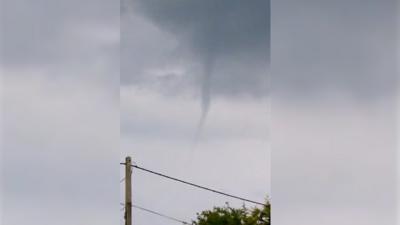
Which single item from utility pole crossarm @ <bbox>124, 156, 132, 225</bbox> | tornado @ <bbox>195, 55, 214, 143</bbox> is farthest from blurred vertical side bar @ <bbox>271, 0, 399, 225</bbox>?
utility pole crossarm @ <bbox>124, 156, 132, 225</bbox>

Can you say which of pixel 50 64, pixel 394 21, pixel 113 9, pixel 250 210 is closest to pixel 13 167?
pixel 50 64

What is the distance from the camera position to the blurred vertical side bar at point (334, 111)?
8.68ft

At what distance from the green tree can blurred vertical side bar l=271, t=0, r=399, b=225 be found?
390 mm

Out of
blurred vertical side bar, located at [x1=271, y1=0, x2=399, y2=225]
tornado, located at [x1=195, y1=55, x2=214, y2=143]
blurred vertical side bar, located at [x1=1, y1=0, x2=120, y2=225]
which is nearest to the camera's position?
blurred vertical side bar, located at [x1=1, y1=0, x2=120, y2=225]

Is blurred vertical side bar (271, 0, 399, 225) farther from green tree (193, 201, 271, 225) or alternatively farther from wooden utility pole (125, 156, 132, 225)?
wooden utility pole (125, 156, 132, 225)

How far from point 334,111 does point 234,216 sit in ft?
2.55

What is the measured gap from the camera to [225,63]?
3.03m

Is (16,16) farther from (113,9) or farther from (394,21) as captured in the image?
(394,21)

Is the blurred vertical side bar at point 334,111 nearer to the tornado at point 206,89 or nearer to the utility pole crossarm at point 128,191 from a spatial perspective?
the tornado at point 206,89

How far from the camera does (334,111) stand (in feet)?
8.92

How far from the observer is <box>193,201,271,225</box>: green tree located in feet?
9.96

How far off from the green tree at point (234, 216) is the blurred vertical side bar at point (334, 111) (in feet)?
1.28

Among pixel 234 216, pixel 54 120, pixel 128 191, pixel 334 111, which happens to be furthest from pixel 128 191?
pixel 334 111

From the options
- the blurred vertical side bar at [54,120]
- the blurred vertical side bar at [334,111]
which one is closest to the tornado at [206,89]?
the blurred vertical side bar at [334,111]
